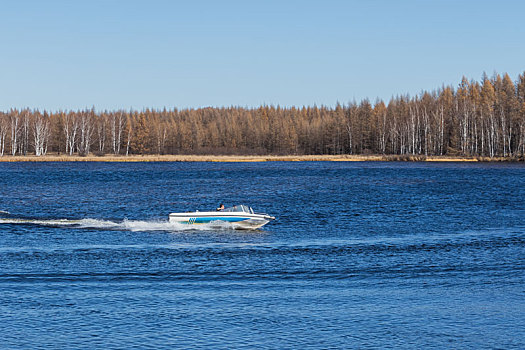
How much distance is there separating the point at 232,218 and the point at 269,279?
49.7ft

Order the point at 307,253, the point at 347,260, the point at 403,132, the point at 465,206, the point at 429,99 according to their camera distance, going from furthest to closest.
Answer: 1. the point at 429,99
2. the point at 403,132
3. the point at 465,206
4. the point at 307,253
5. the point at 347,260

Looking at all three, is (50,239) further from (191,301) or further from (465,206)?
(465,206)

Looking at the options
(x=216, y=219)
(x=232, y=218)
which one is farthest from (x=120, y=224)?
(x=232, y=218)

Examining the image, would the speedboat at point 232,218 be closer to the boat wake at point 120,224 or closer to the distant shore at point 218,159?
the boat wake at point 120,224

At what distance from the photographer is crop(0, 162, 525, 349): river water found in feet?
61.5

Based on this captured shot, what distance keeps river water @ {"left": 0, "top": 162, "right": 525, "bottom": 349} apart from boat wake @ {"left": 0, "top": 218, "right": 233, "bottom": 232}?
0.45 ft

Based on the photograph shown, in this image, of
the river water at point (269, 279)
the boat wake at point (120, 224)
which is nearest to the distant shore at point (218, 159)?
the river water at point (269, 279)

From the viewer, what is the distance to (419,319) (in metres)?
20.2

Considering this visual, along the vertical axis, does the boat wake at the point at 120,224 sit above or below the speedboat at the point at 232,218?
below

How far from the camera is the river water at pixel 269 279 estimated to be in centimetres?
1873

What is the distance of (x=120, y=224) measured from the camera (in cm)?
4325

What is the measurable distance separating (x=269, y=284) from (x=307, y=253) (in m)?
7.25

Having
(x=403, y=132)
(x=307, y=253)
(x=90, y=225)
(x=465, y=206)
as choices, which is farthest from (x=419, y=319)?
(x=403, y=132)

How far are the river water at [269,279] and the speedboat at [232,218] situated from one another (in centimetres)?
63
